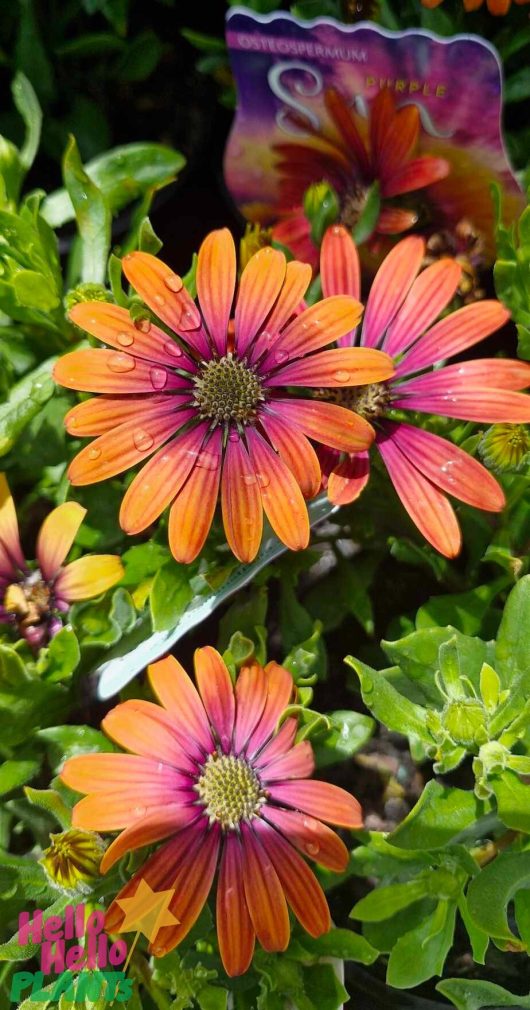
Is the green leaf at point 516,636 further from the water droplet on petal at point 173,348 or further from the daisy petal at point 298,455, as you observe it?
the water droplet on petal at point 173,348

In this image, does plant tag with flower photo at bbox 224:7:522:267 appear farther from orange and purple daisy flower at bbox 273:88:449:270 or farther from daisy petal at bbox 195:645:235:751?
daisy petal at bbox 195:645:235:751

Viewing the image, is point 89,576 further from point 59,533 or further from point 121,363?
point 121,363

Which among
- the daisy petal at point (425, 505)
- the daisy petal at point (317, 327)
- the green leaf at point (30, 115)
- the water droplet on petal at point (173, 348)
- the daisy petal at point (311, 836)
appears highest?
the green leaf at point (30, 115)

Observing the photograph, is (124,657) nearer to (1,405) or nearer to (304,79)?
(1,405)

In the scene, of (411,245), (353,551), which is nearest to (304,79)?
(411,245)

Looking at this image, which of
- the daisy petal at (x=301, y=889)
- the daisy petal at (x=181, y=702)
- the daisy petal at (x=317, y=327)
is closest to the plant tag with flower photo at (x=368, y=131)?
the daisy petal at (x=317, y=327)

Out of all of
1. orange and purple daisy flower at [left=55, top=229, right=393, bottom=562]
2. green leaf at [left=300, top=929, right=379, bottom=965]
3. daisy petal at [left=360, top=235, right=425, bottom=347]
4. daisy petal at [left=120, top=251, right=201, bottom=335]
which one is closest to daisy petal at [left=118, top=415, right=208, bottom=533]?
orange and purple daisy flower at [left=55, top=229, right=393, bottom=562]
